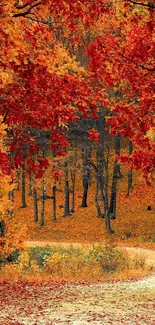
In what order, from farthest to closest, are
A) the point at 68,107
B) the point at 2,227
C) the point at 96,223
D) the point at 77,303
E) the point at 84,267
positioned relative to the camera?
the point at 96,223
the point at 2,227
the point at 84,267
the point at 77,303
the point at 68,107

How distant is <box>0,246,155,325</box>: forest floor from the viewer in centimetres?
1092

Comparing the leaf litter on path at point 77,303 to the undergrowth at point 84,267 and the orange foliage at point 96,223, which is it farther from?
the orange foliage at point 96,223

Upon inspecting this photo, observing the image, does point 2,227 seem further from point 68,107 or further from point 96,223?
point 96,223

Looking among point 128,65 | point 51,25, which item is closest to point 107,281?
point 128,65

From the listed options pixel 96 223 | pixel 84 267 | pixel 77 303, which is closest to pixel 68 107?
pixel 77 303

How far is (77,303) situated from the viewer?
13023 millimetres

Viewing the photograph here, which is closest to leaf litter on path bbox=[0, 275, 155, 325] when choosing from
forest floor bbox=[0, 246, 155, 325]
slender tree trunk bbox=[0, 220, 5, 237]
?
forest floor bbox=[0, 246, 155, 325]

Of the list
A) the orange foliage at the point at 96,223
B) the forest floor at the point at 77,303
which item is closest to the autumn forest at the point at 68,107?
the forest floor at the point at 77,303

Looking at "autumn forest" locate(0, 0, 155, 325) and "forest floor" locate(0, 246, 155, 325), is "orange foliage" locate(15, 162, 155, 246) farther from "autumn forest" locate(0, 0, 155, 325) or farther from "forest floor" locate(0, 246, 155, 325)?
"forest floor" locate(0, 246, 155, 325)

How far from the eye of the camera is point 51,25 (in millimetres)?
8664

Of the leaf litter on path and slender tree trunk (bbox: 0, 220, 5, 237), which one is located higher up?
slender tree trunk (bbox: 0, 220, 5, 237)

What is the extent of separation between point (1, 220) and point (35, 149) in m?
13.1

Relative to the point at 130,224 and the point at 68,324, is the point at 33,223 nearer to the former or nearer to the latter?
the point at 130,224

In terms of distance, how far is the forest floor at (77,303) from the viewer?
10922 mm
